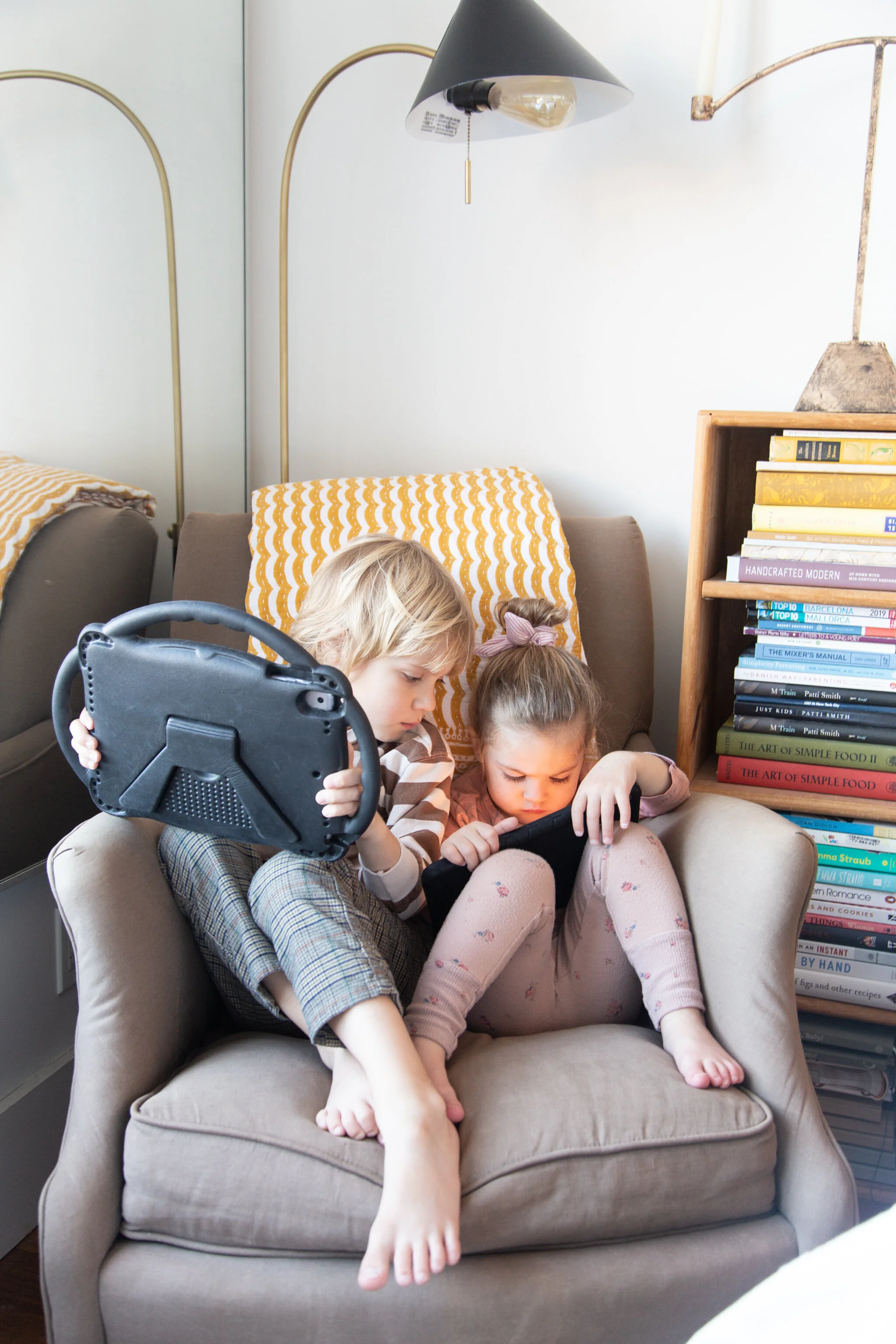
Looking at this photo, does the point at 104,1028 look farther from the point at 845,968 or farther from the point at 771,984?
the point at 845,968

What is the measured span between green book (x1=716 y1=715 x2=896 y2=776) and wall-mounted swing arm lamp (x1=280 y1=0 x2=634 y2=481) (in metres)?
0.89

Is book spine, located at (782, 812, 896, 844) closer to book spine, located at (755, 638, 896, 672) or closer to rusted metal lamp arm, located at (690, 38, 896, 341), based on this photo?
book spine, located at (755, 638, 896, 672)

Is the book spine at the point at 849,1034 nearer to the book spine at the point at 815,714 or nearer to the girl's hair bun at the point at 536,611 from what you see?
the book spine at the point at 815,714

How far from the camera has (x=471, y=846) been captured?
42.5 inches

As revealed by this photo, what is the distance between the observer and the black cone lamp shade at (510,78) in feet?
4.07

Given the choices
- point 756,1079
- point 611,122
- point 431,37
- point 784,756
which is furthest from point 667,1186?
point 431,37

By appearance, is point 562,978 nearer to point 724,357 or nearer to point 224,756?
point 224,756

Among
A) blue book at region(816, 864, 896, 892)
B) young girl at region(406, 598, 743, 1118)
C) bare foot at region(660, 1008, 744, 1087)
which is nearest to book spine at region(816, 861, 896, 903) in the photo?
blue book at region(816, 864, 896, 892)

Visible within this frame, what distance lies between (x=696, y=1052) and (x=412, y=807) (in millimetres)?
Answer: 427

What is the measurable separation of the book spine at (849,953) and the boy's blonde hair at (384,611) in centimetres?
65

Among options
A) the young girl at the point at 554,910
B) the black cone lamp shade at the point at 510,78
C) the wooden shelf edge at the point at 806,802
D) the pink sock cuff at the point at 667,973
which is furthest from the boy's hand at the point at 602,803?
the black cone lamp shade at the point at 510,78

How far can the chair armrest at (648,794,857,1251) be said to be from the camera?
895 millimetres

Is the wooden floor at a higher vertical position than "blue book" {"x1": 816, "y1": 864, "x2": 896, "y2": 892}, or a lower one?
lower

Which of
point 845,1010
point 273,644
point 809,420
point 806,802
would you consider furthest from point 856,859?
point 273,644
